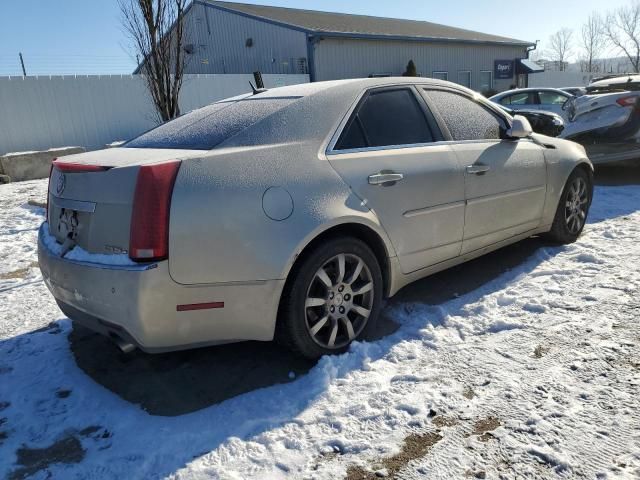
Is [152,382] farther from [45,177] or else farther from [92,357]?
[45,177]

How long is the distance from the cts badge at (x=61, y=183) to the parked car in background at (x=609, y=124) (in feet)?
23.9

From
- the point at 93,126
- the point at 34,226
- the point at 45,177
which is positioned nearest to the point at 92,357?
the point at 34,226

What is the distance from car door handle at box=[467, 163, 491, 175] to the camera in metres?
3.69

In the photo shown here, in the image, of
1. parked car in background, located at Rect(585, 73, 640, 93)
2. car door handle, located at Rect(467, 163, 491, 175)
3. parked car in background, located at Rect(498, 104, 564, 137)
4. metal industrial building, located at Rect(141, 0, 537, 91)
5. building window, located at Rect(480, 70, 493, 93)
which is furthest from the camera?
building window, located at Rect(480, 70, 493, 93)

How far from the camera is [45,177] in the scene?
10.8 meters

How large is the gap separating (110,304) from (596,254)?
4.01 m

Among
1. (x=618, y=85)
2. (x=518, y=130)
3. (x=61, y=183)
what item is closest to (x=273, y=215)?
(x=61, y=183)

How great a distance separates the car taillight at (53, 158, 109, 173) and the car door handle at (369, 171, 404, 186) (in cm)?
149

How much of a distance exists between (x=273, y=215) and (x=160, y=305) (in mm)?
707

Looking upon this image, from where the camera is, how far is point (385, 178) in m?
3.13

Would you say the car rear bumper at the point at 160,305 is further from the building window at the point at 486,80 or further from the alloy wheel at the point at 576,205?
the building window at the point at 486,80

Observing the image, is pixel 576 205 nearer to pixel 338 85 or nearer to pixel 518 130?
pixel 518 130

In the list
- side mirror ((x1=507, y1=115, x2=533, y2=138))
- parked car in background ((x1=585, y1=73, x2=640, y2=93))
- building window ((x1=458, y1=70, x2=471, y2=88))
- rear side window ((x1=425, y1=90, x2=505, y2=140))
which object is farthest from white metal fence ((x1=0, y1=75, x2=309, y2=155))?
building window ((x1=458, y1=70, x2=471, y2=88))

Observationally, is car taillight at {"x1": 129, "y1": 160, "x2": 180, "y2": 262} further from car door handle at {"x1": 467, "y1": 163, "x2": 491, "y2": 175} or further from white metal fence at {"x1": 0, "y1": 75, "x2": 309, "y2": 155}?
white metal fence at {"x1": 0, "y1": 75, "x2": 309, "y2": 155}
